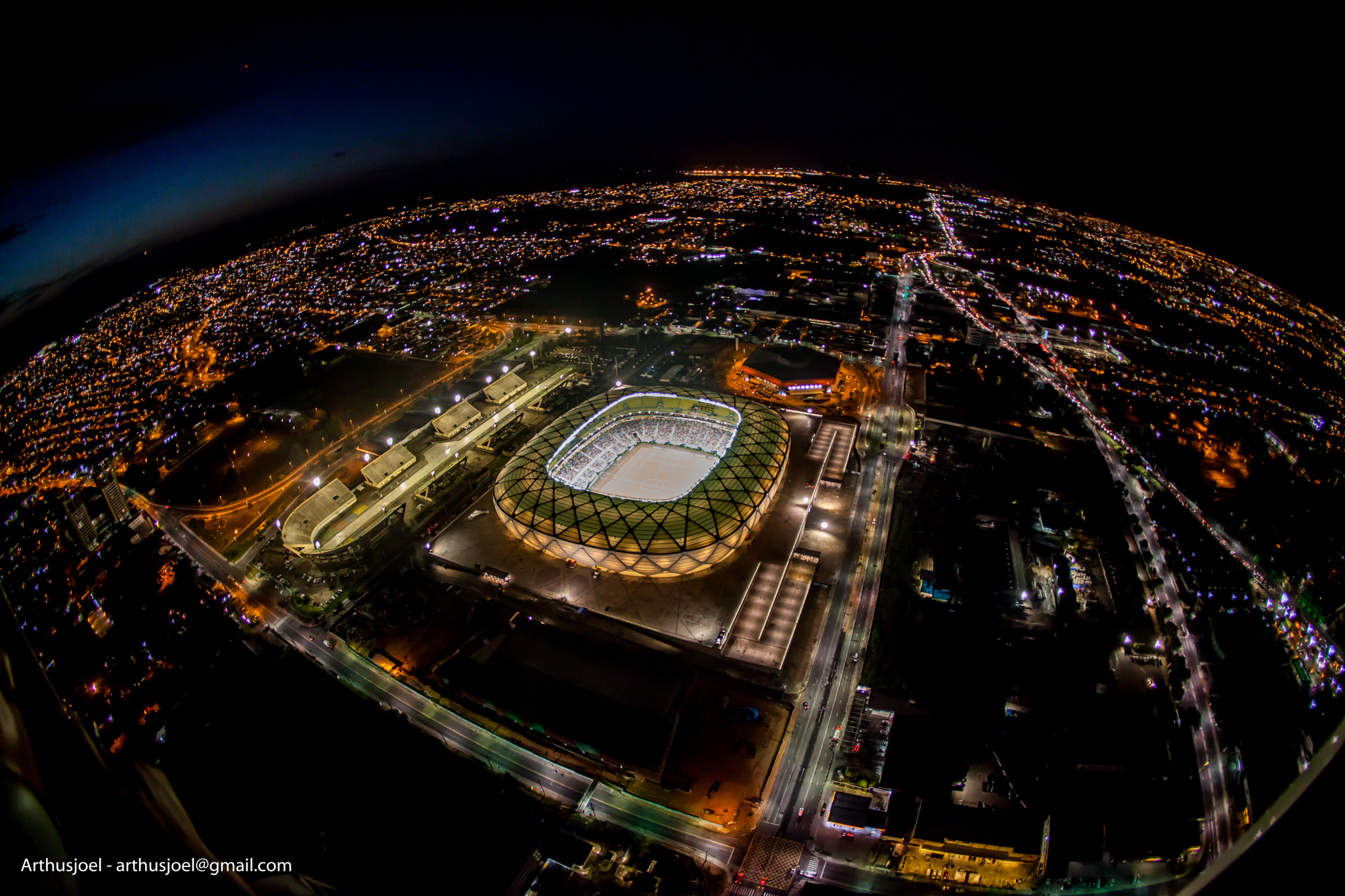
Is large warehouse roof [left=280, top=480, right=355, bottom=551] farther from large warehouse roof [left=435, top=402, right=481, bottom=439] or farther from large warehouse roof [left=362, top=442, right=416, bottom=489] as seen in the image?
large warehouse roof [left=435, top=402, right=481, bottom=439]

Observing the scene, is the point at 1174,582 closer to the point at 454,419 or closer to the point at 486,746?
the point at 486,746

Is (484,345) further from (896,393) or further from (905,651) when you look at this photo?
(905,651)

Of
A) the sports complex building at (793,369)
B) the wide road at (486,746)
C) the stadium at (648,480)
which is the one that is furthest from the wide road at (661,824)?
the sports complex building at (793,369)

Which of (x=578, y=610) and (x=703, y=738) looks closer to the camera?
(x=703, y=738)

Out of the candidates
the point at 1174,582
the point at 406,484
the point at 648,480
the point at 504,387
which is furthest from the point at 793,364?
the point at 406,484

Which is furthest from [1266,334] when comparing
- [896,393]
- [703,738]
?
[703,738]

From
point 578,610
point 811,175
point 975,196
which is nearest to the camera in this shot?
point 578,610

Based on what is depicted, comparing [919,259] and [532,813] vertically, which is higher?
[919,259]

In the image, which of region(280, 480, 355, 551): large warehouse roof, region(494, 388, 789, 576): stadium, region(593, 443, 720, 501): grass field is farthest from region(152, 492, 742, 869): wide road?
region(593, 443, 720, 501): grass field
